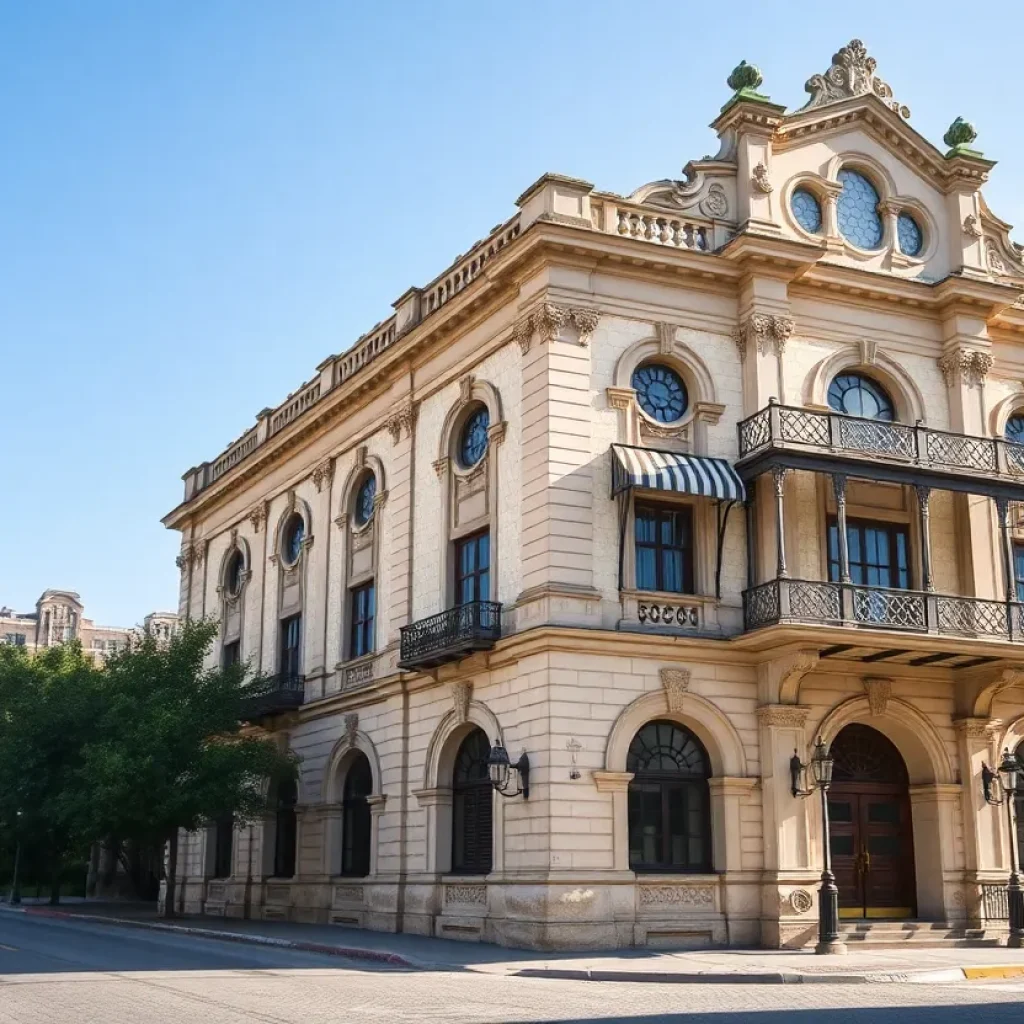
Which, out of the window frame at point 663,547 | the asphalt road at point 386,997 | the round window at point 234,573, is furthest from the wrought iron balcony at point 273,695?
the asphalt road at point 386,997

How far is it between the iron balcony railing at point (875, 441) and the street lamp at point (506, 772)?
24.6ft

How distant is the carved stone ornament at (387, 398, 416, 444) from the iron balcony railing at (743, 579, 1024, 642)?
→ 32.4ft

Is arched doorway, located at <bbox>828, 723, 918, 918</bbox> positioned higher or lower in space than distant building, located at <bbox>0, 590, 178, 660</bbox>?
lower

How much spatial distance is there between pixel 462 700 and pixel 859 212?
14.1 m

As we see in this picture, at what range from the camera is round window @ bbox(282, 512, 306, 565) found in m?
39.5

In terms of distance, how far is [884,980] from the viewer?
19.8 meters

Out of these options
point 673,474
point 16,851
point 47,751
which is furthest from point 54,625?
point 673,474

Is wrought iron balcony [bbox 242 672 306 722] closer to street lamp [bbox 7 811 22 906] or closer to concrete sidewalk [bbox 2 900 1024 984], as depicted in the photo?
street lamp [bbox 7 811 22 906]

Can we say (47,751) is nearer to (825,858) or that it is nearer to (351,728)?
(351,728)

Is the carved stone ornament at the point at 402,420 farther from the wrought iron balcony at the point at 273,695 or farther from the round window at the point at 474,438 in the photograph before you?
the wrought iron balcony at the point at 273,695

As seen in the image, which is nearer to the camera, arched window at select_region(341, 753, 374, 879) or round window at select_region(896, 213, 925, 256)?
round window at select_region(896, 213, 925, 256)

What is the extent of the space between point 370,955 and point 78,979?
6.37 m

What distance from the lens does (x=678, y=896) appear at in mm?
25266

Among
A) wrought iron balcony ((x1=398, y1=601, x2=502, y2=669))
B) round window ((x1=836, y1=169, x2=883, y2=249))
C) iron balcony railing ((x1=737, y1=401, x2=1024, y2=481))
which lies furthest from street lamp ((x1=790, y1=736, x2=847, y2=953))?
round window ((x1=836, y1=169, x2=883, y2=249))
